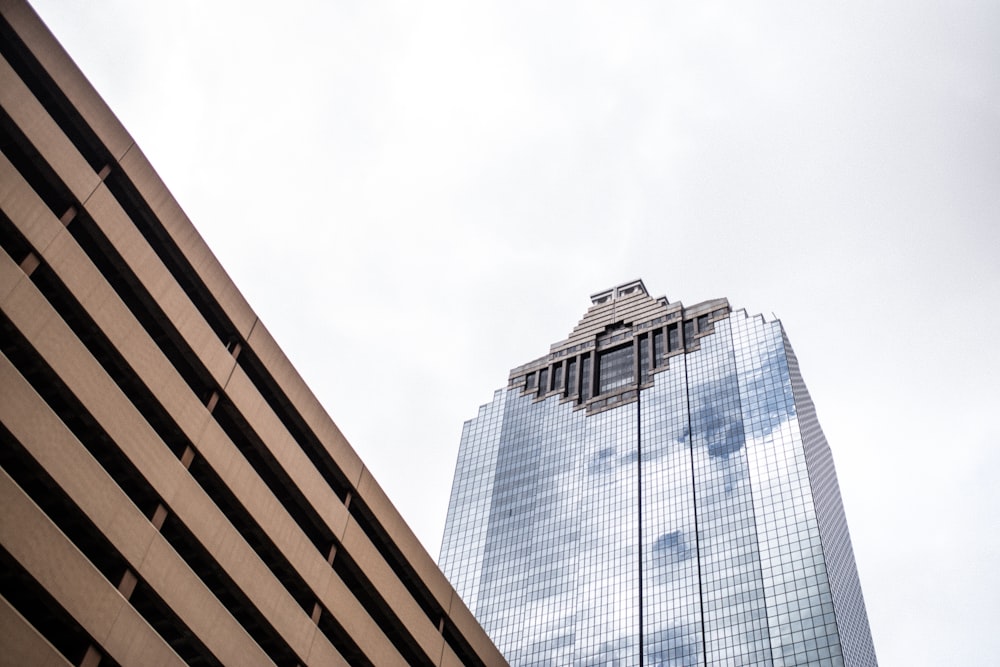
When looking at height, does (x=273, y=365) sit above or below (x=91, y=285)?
above

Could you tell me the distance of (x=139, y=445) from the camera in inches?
1299

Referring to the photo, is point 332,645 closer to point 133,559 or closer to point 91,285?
point 133,559

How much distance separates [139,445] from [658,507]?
4649 inches

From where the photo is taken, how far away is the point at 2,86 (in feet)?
104

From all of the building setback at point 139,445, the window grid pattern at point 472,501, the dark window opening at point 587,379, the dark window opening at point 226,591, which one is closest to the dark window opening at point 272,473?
the building setback at point 139,445

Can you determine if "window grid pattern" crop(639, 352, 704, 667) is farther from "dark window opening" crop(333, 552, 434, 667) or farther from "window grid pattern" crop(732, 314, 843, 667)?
"dark window opening" crop(333, 552, 434, 667)

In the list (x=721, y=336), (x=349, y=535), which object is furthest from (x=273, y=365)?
(x=721, y=336)

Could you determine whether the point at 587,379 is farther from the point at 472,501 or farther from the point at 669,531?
the point at 669,531

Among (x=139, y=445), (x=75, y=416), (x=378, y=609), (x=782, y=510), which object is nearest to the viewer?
(x=75, y=416)

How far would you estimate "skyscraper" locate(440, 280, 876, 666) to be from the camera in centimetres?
11900

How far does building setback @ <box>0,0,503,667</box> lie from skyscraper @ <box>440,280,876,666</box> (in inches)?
3392

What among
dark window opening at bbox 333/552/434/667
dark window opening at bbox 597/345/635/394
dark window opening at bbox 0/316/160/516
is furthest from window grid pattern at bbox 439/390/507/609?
dark window opening at bbox 0/316/160/516

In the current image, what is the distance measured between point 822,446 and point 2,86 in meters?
145

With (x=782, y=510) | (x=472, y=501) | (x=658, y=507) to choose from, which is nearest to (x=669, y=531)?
(x=658, y=507)
